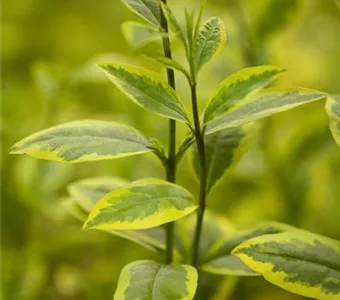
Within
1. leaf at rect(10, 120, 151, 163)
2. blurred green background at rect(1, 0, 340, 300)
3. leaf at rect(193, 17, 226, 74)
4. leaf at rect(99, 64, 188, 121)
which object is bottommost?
blurred green background at rect(1, 0, 340, 300)

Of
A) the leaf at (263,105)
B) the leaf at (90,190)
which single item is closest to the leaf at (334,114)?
the leaf at (263,105)

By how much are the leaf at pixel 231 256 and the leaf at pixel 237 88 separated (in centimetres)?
13

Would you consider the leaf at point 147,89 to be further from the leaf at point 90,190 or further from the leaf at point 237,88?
the leaf at point 90,190

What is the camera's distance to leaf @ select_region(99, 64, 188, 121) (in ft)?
1.80

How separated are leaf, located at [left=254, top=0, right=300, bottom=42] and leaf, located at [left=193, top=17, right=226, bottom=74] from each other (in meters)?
0.37

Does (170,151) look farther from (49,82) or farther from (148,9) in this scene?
(49,82)

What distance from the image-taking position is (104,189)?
27.0 inches

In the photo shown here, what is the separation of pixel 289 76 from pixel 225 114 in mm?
731

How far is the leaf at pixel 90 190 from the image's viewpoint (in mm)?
662

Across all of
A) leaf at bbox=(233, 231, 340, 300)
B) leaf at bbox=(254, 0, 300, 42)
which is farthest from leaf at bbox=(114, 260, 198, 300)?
leaf at bbox=(254, 0, 300, 42)

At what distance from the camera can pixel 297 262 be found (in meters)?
0.55

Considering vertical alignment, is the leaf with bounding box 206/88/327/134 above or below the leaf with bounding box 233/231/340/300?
above

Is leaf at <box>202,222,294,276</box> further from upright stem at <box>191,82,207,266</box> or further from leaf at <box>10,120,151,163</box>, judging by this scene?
leaf at <box>10,120,151,163</box>

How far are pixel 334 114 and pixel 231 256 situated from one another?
0.16 metres
